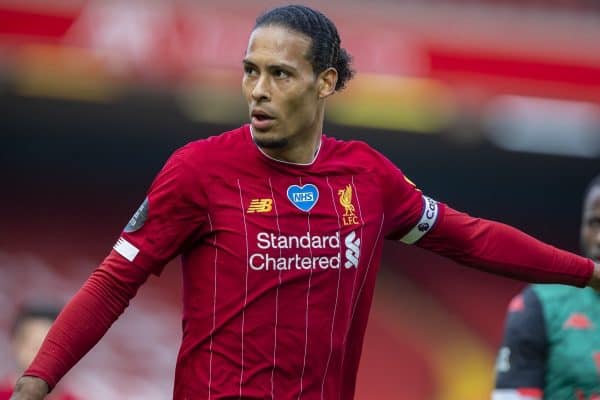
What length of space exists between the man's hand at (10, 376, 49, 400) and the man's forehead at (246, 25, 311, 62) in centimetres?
110

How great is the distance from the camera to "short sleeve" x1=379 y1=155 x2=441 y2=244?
14.0 ft

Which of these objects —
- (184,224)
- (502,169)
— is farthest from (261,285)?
(502,169)

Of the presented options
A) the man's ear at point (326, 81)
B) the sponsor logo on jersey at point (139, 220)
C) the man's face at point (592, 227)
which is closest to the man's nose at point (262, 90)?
the man's ear at point (326, 81)

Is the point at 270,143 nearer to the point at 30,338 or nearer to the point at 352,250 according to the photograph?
the point at 352,250

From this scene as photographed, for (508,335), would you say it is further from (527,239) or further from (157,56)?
(157,56)

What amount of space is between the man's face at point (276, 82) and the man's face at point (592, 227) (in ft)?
6.18

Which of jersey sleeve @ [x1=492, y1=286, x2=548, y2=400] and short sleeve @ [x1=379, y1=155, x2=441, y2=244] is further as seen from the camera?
jersey sleeve @ [x1=492, y1=286, x2=548, y2=400]

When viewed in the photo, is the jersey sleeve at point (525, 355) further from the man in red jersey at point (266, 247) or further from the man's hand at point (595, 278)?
the man in red jersey at point (266, 247)

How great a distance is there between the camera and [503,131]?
9.32 meters

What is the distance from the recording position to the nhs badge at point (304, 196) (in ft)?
13.1

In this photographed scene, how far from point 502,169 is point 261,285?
628 centimetres

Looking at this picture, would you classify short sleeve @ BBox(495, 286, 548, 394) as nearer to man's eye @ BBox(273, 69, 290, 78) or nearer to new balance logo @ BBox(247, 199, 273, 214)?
new balance logo @ BBox(247, 199, 273, 214)

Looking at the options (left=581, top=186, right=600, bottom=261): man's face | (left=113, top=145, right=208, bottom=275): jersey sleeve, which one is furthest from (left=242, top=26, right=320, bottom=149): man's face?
(left=581, top=186, right=600, bottom=261): man's face

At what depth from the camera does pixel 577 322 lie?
5160 millimetres
